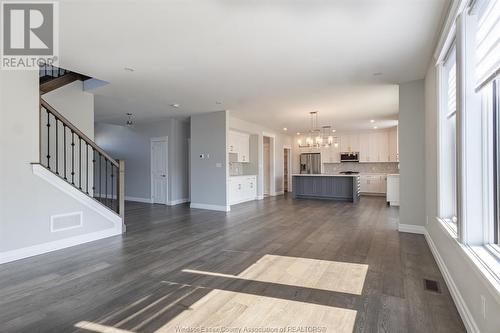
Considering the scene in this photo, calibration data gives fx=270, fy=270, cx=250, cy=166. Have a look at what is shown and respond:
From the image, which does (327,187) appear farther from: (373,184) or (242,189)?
(242,189)

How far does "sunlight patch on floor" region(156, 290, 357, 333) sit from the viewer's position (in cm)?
194

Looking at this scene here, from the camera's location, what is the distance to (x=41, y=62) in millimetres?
3707

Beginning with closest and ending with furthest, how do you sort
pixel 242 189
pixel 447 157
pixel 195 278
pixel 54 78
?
pixel 195 278 → pixel 447 157 → pixel 54 78 → pixel 242 189

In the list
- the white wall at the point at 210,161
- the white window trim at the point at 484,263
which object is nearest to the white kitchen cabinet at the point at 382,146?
the white wall at the point at 210,161

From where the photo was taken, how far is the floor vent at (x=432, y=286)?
2521 mm

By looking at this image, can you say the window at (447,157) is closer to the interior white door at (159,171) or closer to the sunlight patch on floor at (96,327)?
the sunlight patch on floor at (96,327)

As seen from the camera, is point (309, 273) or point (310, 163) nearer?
point (309, 273)

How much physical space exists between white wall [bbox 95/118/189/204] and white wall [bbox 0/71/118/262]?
4.64 meters

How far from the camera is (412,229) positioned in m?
4.65

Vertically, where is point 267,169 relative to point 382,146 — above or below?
below

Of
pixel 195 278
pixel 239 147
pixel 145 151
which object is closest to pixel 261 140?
pixel 239 147

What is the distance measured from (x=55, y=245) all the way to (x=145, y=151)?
548 centimetres

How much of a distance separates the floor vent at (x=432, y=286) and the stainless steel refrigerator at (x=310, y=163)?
9.42m

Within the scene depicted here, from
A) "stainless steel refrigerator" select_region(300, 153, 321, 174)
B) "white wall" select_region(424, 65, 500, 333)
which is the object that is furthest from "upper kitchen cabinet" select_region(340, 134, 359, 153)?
"white wall" select_region(424, 65, 500, 333)
